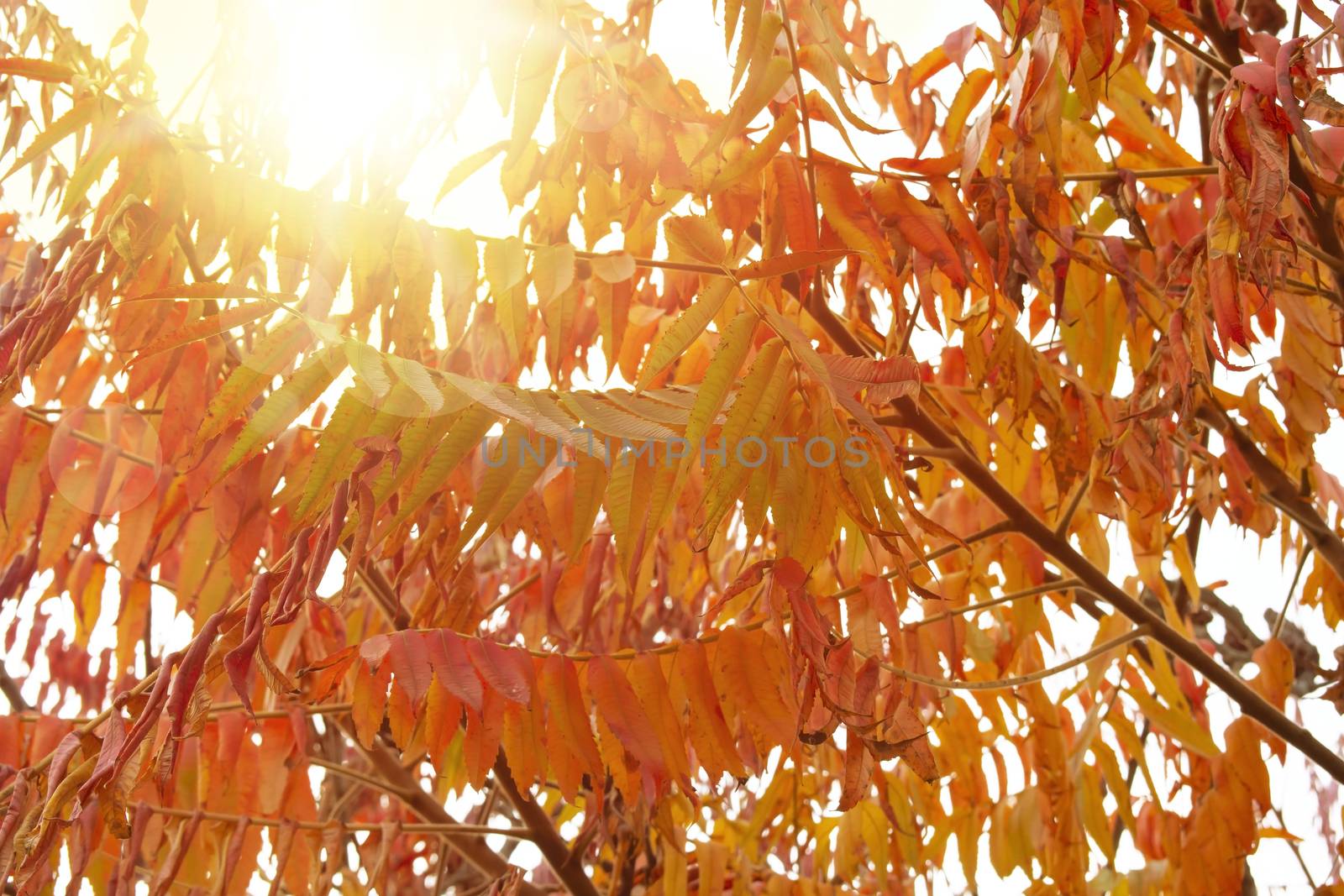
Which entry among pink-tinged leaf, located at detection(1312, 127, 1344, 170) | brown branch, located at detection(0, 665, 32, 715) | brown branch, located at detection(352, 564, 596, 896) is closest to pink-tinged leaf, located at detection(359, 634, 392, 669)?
brown branch, located at detection(352, 564, 596, 896)

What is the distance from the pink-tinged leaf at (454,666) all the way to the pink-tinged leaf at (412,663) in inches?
0.4

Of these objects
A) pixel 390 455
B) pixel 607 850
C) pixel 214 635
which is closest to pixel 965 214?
pixel 390 455

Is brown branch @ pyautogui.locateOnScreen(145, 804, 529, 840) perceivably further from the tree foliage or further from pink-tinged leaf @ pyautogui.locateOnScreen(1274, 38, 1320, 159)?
pink-tinged leaf @ pyautogui.locateOnScreen(1274, 38, 1320, 159)

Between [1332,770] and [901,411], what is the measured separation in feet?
2.66

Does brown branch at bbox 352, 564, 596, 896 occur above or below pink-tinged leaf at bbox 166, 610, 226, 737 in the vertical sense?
above

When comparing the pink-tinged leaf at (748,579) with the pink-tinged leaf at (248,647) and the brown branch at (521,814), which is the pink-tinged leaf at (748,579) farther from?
the brown branch at (521,814)

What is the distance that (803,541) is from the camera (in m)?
1.10

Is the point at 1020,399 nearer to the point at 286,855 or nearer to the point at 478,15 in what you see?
the point at 478,15

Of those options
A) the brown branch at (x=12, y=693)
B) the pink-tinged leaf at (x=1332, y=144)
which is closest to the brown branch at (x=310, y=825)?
the pink-tinged leaf at (x=1332, y=144)

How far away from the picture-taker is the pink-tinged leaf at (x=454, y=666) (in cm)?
122

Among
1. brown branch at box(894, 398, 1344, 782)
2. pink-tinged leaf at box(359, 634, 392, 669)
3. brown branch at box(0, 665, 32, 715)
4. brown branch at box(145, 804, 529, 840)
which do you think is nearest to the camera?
pink-tinged leaf at box(359, 634, 392, 669)

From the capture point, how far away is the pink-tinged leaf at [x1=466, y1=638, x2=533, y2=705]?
125 cm

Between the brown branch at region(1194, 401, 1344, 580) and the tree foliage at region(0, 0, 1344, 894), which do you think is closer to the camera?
the tree foliage at region(0, 0, 1344, 894)

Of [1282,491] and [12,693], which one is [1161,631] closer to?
[1282,491]
